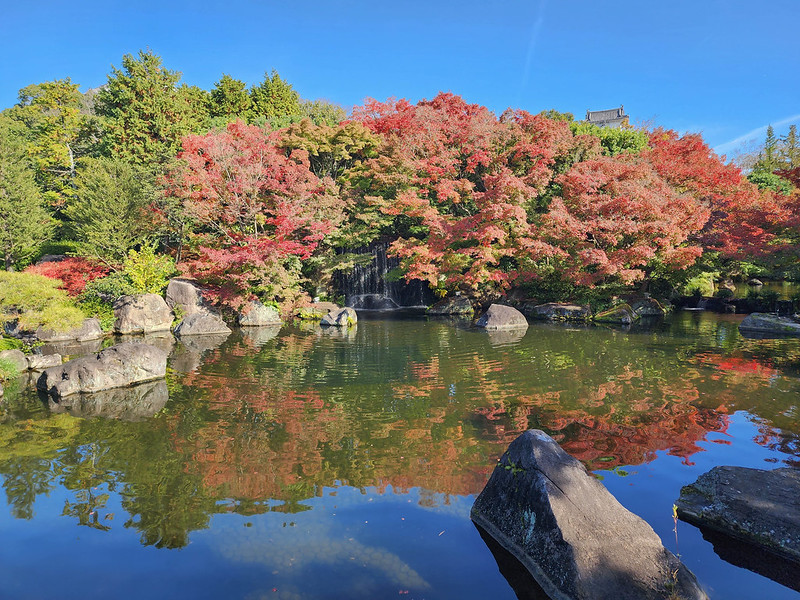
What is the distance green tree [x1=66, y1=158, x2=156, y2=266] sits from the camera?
20.4 m

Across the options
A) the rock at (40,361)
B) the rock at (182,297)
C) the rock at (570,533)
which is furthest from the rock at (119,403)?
the rock at (182,297)

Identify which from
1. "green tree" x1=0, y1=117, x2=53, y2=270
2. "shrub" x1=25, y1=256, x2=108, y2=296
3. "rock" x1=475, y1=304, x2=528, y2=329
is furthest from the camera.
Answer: "green tree" x1=0, y1=117, x2=53, y2=270

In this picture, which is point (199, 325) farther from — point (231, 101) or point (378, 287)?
point (231, 101)

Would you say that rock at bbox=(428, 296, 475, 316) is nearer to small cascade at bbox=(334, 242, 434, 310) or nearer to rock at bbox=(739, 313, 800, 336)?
small cascade at bbox=(334, 242, 434, 310)

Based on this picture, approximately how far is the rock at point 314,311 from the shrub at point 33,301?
11.0 metres

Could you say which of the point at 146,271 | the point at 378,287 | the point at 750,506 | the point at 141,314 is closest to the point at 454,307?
the point at 378,287

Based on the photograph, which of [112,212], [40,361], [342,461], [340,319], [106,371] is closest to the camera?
[342,461]

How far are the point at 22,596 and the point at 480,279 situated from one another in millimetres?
19361

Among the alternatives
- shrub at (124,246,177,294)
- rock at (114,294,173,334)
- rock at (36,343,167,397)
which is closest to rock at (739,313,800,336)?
rock at (36,343,167,397)

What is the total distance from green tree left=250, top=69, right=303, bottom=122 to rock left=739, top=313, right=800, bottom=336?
96.1ft

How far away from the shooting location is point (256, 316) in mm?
21297

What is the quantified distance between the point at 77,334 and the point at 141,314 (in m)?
2.45

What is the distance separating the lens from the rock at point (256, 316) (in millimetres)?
21172

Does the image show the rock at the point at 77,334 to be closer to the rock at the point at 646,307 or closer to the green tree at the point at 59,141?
the green tree at the point at 59,141
